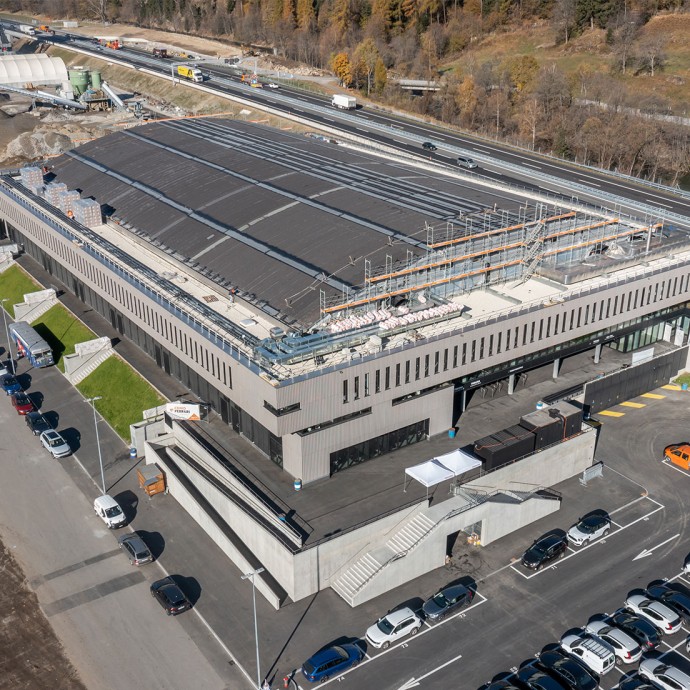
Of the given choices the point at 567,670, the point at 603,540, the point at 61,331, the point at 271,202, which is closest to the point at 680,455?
the point at 603,540

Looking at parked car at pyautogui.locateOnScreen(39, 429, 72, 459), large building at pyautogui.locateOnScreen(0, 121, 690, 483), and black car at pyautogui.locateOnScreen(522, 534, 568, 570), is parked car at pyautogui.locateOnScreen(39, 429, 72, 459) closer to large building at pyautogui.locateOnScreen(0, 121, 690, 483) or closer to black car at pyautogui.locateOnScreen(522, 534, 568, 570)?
large building at pyautogui.locateOnScreen(0, 121, 690, 483)

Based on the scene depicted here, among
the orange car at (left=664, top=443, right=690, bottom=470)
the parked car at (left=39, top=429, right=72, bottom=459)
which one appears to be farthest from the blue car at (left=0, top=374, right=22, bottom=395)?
the orange car at (left=664, top=443, right=690, bottom=470)

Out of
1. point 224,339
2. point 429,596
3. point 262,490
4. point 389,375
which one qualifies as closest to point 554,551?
point 429,596

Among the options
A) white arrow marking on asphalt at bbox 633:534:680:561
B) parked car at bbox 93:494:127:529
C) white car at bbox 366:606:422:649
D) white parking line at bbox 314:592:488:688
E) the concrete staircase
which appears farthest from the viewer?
the concrete staircase

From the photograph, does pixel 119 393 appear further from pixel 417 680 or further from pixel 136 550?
pixel 417 680

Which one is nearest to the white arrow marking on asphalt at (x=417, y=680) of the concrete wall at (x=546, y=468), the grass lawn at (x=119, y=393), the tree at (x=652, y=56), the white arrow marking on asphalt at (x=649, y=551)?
the concrete wall at (x=546, y=468)

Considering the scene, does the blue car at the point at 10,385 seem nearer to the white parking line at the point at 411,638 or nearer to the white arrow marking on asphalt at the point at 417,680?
the white parking line at the point at 411,638

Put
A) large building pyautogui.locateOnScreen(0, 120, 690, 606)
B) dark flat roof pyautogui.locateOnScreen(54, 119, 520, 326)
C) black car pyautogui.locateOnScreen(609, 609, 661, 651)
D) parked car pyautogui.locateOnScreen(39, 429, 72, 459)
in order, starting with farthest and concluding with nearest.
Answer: dark flat roof pyautogui.locateOnScreen(54, 119, 520, 326) < parked car pyautogui.locateOnScreen(39, 429, 72, 459) < large building pyautogui.locateOnScreen(0, 120, 690, 606) < black car pyautogui.locateOnScreen(609, 609, 661, 651)
